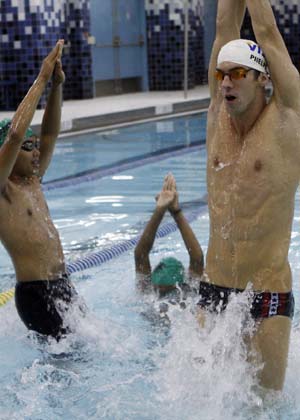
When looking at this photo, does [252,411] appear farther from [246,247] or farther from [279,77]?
[279,77]

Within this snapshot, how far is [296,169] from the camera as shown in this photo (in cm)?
318

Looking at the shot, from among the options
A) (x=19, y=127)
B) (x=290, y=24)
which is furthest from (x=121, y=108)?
(x=19, y=127)

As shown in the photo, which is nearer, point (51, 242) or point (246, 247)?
point (246, 247)

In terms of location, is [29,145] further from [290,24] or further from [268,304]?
[290,24]

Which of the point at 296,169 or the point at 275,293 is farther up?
the point at 296,169

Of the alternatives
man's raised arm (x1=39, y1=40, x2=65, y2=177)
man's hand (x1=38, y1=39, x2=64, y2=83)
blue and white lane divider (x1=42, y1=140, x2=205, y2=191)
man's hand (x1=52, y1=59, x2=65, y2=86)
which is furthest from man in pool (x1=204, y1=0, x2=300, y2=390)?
blue and white lane divider (x1=42, y1=140, x2=205, y2=191)

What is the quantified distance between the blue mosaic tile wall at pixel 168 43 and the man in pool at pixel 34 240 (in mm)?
15603

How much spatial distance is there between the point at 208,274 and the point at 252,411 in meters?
0.52

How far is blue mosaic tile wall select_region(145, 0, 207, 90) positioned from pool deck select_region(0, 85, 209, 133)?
2.09 feet

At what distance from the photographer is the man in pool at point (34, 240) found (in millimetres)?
3943

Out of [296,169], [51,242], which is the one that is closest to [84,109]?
[51,242]

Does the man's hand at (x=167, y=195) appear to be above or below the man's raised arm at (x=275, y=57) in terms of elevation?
below

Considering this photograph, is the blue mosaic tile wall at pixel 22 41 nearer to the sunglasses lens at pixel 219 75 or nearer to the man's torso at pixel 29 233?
the man's torso at pixel 29 233

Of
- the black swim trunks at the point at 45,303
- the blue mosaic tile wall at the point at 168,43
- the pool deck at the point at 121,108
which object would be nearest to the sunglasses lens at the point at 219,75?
the black swim trunks at the point at 45,303
